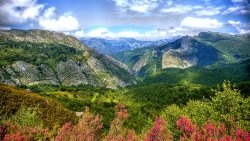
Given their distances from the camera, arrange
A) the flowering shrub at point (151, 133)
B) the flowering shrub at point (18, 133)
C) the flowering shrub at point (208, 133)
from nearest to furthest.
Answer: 1. the flowering shrub at point (18, 133)
2. the flowering shrub at point (208, 133)
3. the flowering shrub at point (151, 133)

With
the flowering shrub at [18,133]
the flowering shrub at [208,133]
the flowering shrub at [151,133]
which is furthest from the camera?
the flowering shrub at [151,133]

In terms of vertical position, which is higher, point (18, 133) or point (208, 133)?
point (18, 133)

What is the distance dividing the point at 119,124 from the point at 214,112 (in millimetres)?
38545

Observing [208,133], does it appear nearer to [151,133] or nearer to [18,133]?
[151,133]

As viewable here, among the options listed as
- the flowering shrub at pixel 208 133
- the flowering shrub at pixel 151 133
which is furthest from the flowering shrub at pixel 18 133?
the flowering shrub at pixel 208 133

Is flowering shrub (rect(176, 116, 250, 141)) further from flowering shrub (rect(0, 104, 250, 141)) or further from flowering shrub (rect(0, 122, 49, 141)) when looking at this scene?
flowering shrub (rect(0, 122, 49, 141))

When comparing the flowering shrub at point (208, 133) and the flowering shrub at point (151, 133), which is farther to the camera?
the flowering shrub at point (151, 133)

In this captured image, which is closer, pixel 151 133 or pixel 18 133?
pixel 18 133

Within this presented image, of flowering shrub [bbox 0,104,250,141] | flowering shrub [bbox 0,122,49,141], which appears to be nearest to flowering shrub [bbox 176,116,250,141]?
flowering shrub [bbox 0,104,250,141]

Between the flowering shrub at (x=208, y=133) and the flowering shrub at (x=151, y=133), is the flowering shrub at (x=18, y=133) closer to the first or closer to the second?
the flowering shrub at (x=151, y=133)

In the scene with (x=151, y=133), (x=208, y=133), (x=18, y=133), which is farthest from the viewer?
(x=208, y=133)

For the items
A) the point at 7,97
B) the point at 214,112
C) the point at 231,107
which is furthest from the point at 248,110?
the point at 7,97

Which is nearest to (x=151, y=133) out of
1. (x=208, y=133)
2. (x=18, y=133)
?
(x=208, y=133)

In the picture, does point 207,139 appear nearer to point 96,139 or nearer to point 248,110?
point 96,139
